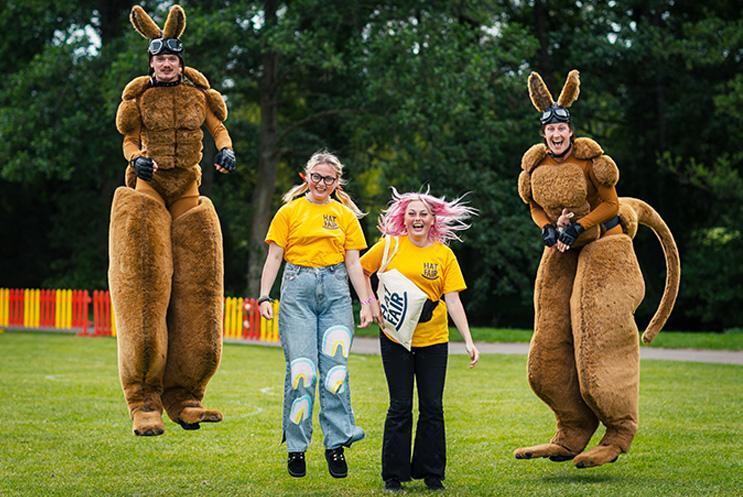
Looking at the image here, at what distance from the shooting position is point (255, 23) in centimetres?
2470

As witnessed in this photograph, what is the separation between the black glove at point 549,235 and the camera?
774 cm

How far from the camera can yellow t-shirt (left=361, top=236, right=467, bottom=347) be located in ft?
24.4

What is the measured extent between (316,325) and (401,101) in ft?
54.2

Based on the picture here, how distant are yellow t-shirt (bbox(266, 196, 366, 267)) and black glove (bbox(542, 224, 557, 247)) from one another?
50.0 inches

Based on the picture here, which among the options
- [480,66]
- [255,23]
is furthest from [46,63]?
[480,66]

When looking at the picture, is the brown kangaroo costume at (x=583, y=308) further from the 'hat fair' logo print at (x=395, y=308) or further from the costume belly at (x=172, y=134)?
the costume belly at (x=172, y=134)

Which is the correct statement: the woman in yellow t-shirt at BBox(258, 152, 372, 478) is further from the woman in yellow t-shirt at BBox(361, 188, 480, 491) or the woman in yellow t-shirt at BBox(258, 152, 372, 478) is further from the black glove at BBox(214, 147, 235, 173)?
the black glove at BBox(214, 147, 235, 173)

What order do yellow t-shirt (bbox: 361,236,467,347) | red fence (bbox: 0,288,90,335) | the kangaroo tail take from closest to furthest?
yellow t-shirt (bbox: 361,236,467,347) < the kangaroo tail < red fence (bbox: 0,288,90,335)

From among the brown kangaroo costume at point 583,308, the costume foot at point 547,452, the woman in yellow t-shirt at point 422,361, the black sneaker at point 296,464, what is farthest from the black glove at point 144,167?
the costume foot at point 547,452

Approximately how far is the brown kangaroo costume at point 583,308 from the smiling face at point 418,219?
0.87 metres

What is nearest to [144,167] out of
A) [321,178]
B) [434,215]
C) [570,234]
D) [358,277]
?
[321,178]

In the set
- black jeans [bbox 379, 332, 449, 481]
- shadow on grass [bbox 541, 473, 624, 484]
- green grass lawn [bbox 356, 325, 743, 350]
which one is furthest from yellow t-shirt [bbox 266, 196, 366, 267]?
green grass lawn [bbox 356, 325, 743, 350]

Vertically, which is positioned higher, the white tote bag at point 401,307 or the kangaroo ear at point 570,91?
the kangaroo ear at point 570,91

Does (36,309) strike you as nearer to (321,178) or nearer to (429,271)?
(321,178)
